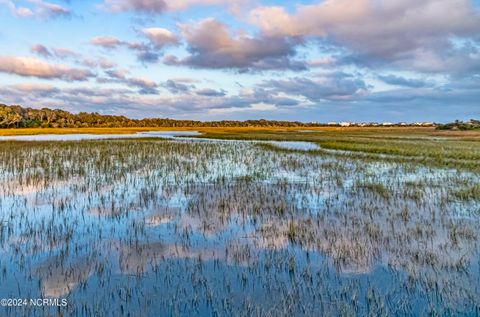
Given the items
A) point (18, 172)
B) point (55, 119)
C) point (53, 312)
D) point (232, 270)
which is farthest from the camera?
point (55, 119)

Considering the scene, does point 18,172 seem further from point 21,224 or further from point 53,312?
point 53,312

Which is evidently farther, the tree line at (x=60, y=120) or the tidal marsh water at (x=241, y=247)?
the tree line at (x=60, y=120)

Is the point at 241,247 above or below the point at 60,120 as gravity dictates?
below

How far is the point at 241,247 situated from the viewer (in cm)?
852

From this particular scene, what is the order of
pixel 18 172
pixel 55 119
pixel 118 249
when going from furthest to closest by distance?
pixel 55 119
pixel 18 172
pixel 118 249

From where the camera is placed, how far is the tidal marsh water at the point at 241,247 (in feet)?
19.3

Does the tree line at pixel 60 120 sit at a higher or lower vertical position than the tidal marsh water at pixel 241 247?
higher

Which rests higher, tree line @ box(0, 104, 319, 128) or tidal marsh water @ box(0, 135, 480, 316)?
tree line @ box(0, 104, 319, 128)

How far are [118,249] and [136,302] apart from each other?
2673mm

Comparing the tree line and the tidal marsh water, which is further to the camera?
the tree line

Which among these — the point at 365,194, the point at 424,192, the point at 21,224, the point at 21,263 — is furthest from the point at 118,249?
the point at 424,192

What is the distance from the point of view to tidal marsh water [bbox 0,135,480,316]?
5887 mm

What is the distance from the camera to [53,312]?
5.43 metres

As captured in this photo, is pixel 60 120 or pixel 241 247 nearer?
pixel 241 247
